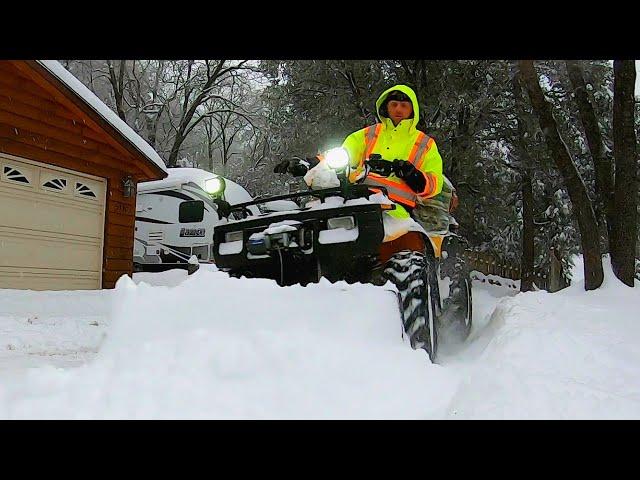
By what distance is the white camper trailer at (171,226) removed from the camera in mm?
13992

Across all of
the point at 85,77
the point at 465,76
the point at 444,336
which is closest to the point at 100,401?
the point at 444,336

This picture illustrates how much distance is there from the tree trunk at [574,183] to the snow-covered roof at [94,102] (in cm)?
703

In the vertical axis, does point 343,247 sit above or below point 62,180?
below

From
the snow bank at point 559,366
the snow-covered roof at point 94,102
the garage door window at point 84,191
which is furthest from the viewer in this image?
the garage door window at point 84,191

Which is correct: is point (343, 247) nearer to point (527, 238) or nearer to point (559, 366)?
point (559, 366)

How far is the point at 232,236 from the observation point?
4.18 m

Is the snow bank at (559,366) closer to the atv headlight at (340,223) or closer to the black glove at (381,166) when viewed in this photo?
the atv headlight at (340,223)

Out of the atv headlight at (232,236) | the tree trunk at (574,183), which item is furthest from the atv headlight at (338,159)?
the tree trunk at (574,183)

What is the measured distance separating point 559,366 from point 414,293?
3.16ft

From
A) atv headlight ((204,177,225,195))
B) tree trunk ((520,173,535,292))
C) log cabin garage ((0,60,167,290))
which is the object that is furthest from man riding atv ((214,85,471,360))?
tree trunk ((520,173,535,292))

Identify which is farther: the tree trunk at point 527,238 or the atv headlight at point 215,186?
the tree trunk at point 527,238

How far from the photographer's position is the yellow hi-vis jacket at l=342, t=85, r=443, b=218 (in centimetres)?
446

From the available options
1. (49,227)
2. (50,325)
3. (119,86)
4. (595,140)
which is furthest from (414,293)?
(119,86)
